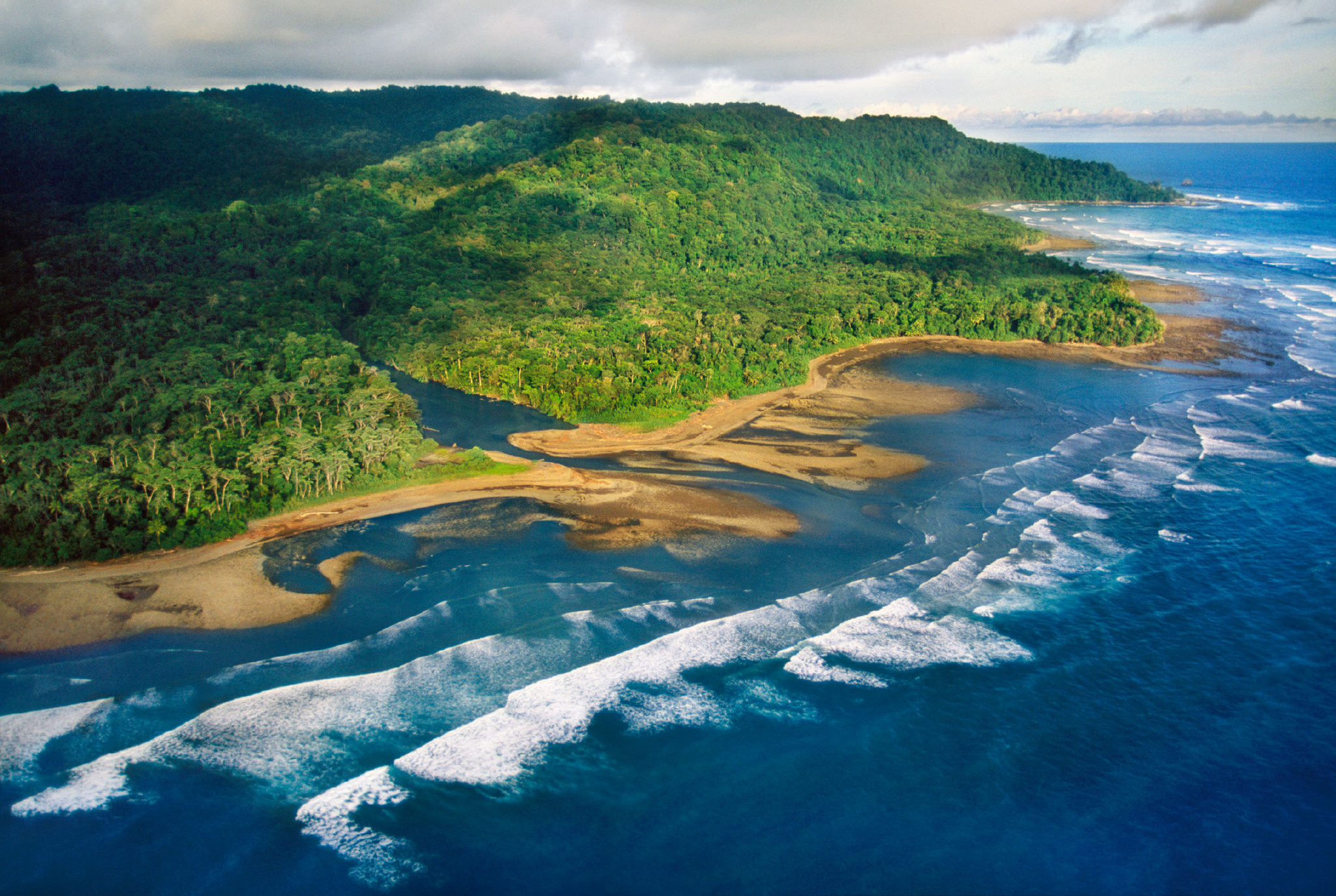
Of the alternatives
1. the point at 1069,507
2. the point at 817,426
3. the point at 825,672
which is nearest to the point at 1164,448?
the point at 1069,507

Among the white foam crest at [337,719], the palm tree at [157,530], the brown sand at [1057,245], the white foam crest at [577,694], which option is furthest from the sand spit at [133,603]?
the brown sand at [1057,245]

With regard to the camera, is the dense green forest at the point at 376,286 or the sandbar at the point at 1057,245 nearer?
the dense green forest at the point at 376,286

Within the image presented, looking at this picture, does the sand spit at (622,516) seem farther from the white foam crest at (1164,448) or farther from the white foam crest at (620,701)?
the white foam crest at (1164,448)

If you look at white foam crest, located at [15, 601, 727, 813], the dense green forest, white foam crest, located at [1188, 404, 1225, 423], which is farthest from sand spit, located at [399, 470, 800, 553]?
white foam crest, located at [1188, 404, 1225, 423]

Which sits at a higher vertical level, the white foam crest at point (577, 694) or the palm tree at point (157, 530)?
the palm tree at point (157, 530)

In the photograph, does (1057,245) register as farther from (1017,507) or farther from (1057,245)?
(1017,507)

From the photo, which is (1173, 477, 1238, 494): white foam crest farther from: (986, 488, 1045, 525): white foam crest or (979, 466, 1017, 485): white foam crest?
(979, 466, 1017, 485): white foam crest

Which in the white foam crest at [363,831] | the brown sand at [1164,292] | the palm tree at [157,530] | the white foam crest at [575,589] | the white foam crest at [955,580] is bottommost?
the white foam crest at [363,831]
